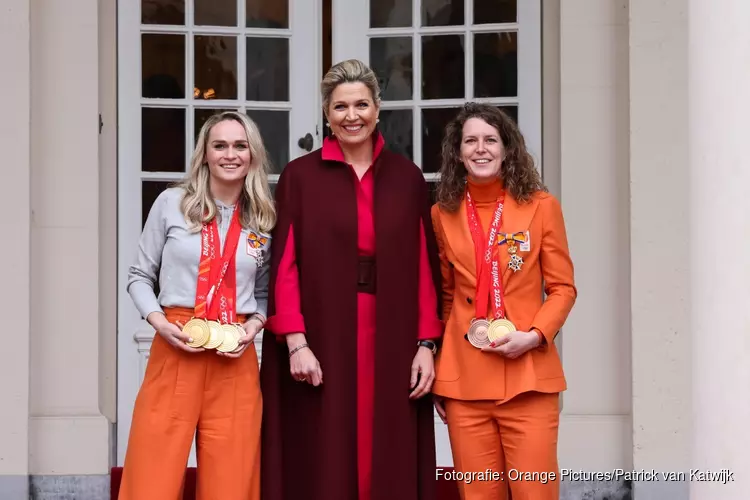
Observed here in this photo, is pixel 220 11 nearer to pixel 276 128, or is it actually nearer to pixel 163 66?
pixel 163 66

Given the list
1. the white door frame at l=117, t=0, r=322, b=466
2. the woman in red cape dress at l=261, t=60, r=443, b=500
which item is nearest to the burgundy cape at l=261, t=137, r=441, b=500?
the woman in red cape dress at l=261, t=60, r=443, b=500

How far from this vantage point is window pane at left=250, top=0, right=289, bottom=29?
697 cm

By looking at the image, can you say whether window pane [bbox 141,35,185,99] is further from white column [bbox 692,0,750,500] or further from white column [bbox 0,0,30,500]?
white column [bbox 692,0,750,500]

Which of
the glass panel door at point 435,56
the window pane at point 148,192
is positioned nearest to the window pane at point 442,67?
the glass panel door at point 435,56

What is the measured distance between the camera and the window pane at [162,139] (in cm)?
688

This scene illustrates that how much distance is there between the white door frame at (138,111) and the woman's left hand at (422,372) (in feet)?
7.26

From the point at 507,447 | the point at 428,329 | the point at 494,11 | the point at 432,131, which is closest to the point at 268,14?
the point at 432,131

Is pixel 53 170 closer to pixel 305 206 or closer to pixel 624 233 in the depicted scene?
pixel 305 206

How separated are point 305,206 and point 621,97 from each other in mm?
2204

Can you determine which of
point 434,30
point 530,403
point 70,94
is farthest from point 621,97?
point 70,94

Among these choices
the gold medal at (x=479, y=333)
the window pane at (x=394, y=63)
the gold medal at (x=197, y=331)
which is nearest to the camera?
the gold medal at (x=197, y=331)

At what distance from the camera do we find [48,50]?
6.39 metres

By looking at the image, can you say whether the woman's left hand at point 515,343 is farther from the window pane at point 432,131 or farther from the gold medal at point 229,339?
the window pane at point 432,131

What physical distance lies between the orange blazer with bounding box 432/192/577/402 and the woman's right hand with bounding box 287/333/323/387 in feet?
1.46
